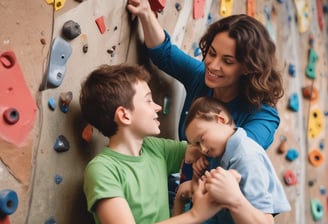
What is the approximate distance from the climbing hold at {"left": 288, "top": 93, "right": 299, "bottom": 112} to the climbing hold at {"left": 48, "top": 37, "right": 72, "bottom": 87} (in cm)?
134

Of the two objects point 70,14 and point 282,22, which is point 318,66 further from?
point 70,14

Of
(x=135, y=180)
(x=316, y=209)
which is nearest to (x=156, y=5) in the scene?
(x=135, y=180)

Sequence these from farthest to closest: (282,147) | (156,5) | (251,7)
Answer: (282,147), (251,7), (156,5)

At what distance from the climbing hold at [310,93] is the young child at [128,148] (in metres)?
1.27

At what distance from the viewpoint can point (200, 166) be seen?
123 centimetres

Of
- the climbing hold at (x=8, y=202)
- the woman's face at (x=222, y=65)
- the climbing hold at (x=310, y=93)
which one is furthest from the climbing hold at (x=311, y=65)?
the climbing hold at (x=8, y=202)

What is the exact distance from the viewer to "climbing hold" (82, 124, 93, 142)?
4.24 ft

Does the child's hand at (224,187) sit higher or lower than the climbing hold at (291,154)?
higher

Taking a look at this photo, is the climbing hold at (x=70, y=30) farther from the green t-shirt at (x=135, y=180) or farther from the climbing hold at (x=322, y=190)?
the climbing hold at (x=322, y=190)

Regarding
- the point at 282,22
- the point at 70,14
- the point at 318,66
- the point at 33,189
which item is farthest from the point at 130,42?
the point at 318,66

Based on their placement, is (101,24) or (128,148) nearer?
(128,148)

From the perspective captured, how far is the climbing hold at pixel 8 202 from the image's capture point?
1024 millimetres

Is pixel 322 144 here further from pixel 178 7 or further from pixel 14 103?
pixel 14 103

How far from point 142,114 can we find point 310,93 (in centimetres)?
136
